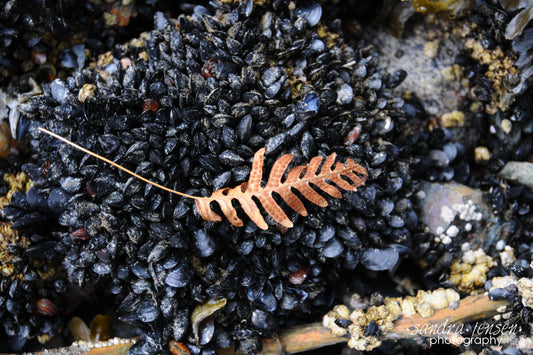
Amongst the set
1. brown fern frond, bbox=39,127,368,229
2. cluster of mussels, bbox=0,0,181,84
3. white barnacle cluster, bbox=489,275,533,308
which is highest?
cluster of mussels, bbox=0,0,181,84

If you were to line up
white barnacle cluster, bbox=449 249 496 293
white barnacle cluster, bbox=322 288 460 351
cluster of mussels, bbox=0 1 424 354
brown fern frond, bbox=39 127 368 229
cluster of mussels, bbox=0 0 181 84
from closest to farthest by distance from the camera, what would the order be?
brown fern frond, bbox=39 127 368 229 < cluster of mussels, bbox=0 1 424 354 < white barnacle cluster, bbox=322 288 460 351 < cluster of mussels, bbox=0 0 181 84 < white barnacle cluster, bbox=449 249 496 293

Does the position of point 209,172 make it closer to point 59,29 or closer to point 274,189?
point 274,189

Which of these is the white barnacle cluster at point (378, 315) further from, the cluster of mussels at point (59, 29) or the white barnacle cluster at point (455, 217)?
the cluster of mussels at point (59, 29)

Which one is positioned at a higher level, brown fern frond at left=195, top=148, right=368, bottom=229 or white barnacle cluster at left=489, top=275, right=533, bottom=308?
brown fern frond at left=195, top=148, right=368, bottom=229

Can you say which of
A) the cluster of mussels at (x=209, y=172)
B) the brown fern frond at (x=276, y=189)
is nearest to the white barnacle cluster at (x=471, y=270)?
the cluster of mussels at (x=209, y=172)

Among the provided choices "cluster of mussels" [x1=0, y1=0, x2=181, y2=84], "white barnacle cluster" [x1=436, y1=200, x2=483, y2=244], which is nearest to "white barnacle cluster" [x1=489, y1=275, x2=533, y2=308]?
"white barnacle cluster" [x1=436, y1=200, x2=483, y2=244]

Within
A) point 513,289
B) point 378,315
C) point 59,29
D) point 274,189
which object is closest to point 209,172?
point 274,189

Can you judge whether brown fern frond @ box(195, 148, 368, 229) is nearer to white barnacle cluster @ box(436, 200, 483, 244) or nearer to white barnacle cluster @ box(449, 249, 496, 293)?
white barnacle cluster @ box(436, 200, 483, 244)

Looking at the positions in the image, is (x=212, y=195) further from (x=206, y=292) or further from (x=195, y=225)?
A: (x=206, y=292)
